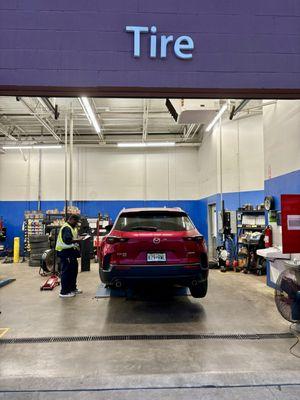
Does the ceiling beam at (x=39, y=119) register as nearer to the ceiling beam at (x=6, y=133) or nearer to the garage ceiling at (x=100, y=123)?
the garage ceiling at (x=100, y=123)

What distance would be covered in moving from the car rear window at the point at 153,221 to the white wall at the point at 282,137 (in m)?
2.21

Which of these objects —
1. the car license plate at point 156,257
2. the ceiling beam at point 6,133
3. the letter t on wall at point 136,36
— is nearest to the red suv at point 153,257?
the car license plate at point 156,257

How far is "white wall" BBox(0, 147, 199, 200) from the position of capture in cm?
1535

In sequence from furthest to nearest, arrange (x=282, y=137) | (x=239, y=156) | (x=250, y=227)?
(x=239, y=156) → (x=250, y=227) → (x=282, y=137)

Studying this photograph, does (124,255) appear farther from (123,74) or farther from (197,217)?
(197,217)

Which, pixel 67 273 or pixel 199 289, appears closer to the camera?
pixel 199 289

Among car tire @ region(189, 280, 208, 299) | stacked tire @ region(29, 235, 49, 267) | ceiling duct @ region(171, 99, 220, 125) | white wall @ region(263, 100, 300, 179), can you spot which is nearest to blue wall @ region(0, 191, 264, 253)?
stacked tire @ region(29, 235, 49, 267)

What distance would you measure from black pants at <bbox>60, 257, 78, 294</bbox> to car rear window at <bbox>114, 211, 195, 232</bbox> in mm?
2000

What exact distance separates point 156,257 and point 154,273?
0.21 meters

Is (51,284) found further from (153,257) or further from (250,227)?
(250,227)

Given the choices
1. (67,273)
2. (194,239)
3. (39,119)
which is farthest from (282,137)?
→ (39,119)

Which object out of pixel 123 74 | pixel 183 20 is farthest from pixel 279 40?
pixel 123 74

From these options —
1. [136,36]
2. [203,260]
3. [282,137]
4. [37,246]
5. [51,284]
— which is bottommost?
[51,284]

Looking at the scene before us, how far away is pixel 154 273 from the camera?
14.6ft
